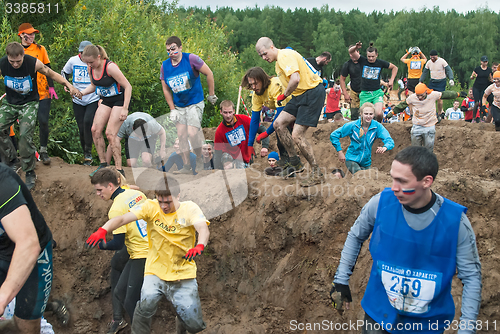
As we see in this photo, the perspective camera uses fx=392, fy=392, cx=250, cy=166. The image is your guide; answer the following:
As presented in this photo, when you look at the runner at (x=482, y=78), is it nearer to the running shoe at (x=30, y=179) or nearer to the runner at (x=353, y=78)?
the runner at (x=353, y=78)

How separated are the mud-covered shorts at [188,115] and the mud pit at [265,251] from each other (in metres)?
1.33

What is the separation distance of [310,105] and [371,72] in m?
3.86

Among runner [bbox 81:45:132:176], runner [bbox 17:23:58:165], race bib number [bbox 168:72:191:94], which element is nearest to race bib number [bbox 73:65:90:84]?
runner [bbox 17:23:58:165]

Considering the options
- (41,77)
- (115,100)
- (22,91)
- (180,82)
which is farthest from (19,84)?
(180,82)

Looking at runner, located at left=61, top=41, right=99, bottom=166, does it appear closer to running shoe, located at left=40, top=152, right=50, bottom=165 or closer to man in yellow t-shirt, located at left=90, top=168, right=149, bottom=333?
running shoe, located at left=40, top=152, right=50, bottom=165

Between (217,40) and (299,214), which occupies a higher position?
(217,40)

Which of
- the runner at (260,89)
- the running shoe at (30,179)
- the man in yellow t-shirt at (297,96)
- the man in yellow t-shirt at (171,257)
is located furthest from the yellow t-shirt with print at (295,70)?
the running shoe at (30,179)

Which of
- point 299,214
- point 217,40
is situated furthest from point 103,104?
point 217,40

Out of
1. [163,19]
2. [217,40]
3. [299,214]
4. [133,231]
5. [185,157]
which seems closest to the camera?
[133,231]

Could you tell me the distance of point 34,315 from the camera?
3.29m

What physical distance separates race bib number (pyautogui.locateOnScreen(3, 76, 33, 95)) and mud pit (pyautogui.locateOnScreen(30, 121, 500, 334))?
5.55 ft

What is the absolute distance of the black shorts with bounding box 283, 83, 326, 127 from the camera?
5718 mm

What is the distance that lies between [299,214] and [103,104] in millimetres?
3676

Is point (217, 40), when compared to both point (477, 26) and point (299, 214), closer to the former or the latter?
point (299, 214)
